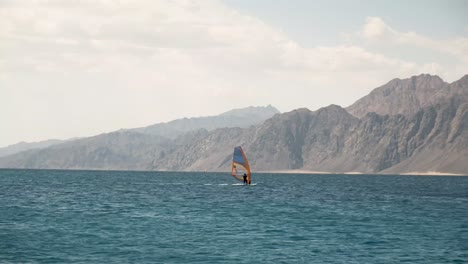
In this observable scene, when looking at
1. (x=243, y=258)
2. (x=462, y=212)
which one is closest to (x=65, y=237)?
(x=243, y=258)

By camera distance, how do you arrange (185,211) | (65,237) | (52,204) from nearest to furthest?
(65,237) → (185,211) → (52,204)

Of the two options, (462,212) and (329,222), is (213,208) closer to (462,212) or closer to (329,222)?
(329,222)

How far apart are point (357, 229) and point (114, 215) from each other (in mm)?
28853

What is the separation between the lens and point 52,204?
314ft

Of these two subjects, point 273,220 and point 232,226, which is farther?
point 273,220

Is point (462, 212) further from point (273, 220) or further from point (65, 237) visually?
point (65, 237)

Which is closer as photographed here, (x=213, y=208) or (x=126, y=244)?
(x=126, y=244)

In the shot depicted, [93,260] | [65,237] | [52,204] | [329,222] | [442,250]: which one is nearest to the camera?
[93,260]

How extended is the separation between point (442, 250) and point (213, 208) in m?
43.3

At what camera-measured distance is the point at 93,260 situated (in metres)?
45.9

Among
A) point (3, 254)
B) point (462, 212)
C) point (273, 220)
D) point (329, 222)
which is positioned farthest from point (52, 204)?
point (462, 212)

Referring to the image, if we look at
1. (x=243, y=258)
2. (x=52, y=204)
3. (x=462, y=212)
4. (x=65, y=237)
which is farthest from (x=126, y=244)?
(x=462, y=212)

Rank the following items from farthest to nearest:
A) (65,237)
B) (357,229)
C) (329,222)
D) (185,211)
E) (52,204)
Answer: (52,204), (185,211), (329,222), (357,229), (65,237)

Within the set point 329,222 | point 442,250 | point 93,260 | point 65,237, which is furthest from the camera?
point 329,222
